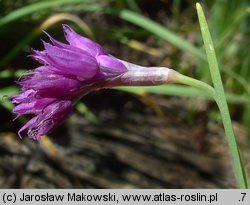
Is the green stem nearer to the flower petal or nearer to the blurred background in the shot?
the flower petal

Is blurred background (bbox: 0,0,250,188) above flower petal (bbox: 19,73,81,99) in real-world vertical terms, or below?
below

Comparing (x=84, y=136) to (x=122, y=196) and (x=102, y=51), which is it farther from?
(x=102, y=51)

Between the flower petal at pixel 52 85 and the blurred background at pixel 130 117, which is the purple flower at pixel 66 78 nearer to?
the flower petal at pixel 52 85

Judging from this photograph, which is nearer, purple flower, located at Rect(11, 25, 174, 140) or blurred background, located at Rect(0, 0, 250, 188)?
purple flower, located at Rect(11, 25, 174, 140)

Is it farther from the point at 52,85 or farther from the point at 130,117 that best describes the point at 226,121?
the point at 130,117

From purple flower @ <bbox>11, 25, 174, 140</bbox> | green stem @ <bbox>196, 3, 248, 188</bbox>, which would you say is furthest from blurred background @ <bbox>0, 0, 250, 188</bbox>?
green stem @ <bbox>196, 3, 248, 188</bbox>

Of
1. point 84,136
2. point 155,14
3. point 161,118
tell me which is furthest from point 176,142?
point 155,14

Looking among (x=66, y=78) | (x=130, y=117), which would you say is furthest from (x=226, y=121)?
(x=130, y=117)
